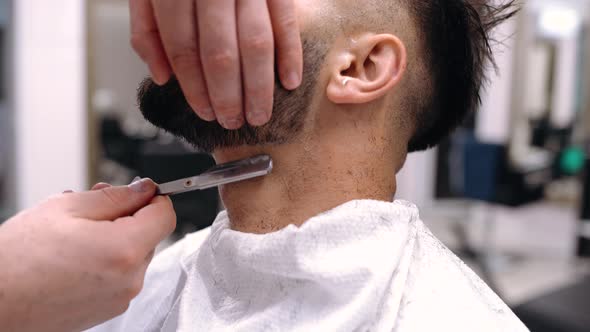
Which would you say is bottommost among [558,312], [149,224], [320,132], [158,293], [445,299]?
[558,312]

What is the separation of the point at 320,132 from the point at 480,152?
3173mm

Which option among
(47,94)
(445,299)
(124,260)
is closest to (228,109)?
(124,260)

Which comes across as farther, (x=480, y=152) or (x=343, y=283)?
(x=480, y=152)

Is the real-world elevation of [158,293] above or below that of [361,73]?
below

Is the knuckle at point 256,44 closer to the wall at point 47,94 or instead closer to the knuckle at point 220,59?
the knuckle at point 220,59

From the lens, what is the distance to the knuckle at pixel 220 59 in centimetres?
67

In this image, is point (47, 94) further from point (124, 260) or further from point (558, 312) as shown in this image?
point (558, 312)

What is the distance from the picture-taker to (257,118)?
778 millimetres

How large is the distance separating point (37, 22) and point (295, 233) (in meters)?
2.44

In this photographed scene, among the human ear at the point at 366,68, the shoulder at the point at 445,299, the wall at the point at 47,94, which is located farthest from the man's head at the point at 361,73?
the wall at the point at 47,94

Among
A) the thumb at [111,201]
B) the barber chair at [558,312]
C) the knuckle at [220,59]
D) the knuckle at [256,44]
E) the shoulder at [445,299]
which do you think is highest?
the knuckle at [256,44]

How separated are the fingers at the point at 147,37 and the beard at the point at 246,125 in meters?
0.10

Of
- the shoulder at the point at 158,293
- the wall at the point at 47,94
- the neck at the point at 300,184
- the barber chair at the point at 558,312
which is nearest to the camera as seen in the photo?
the neck at the point at 300,184

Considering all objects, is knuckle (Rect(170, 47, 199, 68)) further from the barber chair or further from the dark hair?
the barber chair
